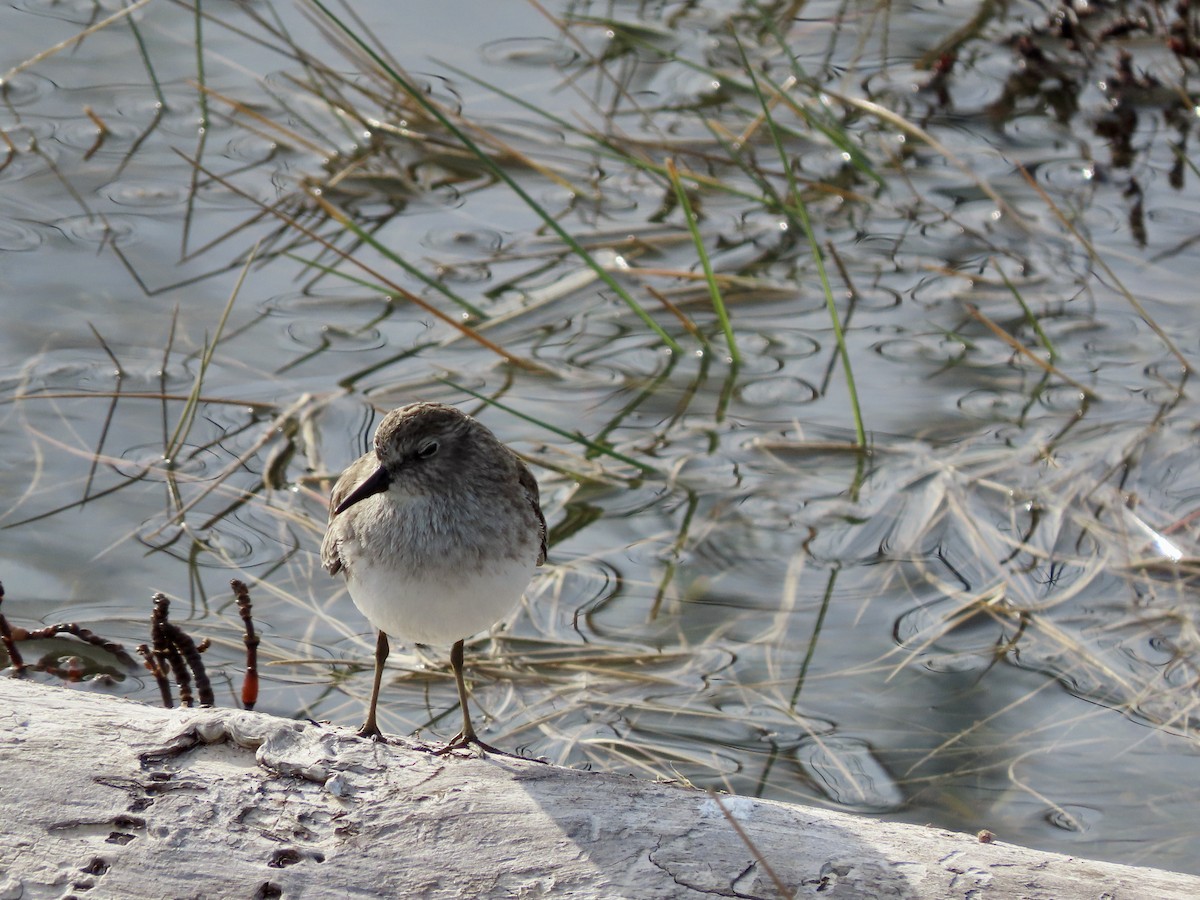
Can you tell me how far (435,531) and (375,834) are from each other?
3.17ft

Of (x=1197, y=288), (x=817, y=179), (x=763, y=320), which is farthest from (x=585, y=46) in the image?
(x=1197, y=288)

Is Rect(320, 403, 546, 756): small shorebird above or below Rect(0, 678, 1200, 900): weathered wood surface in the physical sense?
above

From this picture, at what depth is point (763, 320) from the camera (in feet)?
25.7

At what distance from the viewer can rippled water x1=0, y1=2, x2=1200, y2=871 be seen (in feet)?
18.1

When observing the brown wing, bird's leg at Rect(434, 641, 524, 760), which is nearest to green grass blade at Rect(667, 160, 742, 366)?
the brown wing

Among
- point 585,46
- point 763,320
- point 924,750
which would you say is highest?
point 585,46

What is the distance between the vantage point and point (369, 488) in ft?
14.2

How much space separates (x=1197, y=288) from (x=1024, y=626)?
299cm

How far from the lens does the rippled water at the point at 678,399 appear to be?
18.1ft

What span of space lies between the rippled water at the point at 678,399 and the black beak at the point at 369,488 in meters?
1.41

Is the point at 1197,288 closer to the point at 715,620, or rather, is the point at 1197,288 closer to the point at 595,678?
the point at 715,620

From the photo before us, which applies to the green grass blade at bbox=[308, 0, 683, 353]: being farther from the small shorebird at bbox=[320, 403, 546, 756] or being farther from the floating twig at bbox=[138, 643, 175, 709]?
the floating twig at bbox=[138, 643, 175, 709]

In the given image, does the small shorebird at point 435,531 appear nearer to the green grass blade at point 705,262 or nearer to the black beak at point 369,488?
the black beak at point 369,488

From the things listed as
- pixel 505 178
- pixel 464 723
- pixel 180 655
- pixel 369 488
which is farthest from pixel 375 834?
pixel 505 178
